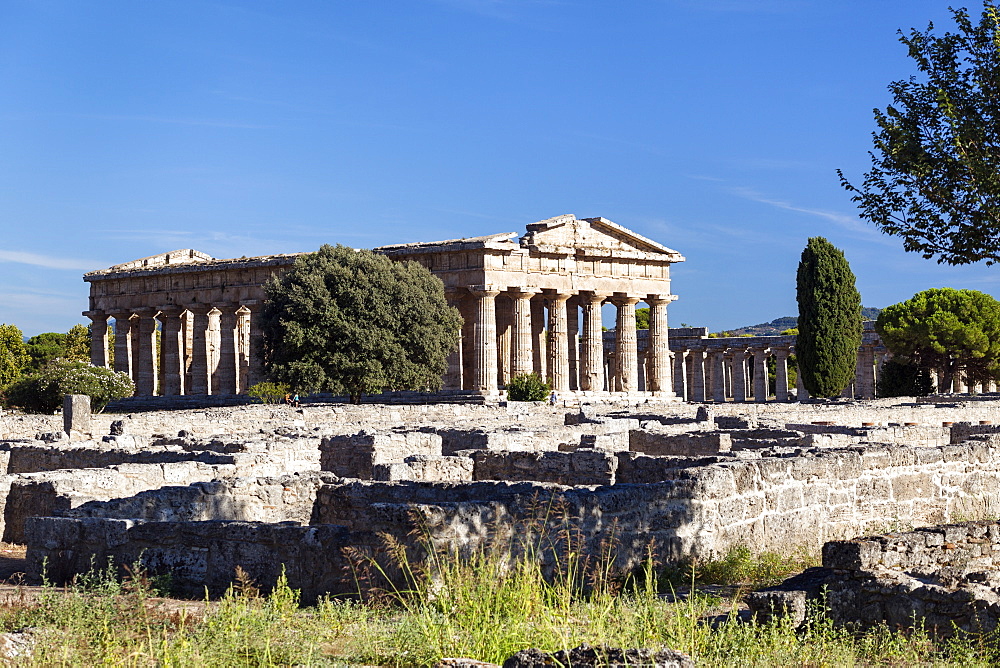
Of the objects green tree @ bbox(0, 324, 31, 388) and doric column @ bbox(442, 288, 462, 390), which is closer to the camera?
doric column @ bbox(442, 288, 462, 390)

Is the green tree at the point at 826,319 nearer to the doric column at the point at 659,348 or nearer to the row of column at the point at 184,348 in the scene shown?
the doric column at the point at 659,348

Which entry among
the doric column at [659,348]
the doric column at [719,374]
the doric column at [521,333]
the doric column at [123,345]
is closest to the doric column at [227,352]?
the doric column at [123,345]

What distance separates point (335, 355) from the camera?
152ft

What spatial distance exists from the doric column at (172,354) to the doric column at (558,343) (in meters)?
22.7

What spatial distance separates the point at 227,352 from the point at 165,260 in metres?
8.27

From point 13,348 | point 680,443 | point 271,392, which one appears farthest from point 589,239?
point 680,443

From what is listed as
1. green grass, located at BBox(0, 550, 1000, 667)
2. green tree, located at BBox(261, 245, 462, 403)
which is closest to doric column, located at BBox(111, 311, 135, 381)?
green tree, located at BBox(261, 245, 462, 403)

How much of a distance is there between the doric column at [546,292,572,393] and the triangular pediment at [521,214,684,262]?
2.77 meters

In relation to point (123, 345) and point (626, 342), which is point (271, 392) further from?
point (123, 345)

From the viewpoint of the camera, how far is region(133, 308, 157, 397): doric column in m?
71.0

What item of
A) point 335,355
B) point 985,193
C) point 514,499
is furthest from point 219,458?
point 335,355

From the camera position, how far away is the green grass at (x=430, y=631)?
5.81m

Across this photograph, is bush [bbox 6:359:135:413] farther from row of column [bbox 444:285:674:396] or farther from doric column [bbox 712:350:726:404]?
doric column [bbox 712:350:726:404]

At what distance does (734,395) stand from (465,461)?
81563 millimetres
